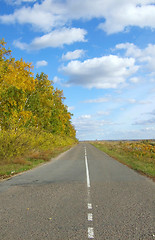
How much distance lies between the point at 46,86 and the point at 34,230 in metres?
23.9

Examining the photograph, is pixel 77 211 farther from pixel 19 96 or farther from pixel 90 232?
pixel 19 96

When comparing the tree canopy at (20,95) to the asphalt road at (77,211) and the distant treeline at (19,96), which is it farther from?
the asphalt road at (77,211)

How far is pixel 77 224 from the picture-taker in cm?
490

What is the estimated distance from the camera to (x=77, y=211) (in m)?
5.84

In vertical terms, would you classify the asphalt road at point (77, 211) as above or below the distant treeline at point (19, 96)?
below

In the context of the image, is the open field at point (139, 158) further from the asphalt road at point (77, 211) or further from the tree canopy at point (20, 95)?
the tree canopy at point (20, 95)

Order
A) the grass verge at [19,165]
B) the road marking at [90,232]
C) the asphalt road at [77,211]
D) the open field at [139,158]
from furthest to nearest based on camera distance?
the open field at [139,158]
the grass verge at [19,165]
the asphalt road at [77,211]
the road marking at [90,232]

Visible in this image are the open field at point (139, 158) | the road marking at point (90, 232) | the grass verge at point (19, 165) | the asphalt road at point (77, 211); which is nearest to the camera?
the road marking at point (90, 232)

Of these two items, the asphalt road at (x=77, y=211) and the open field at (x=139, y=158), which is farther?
the open field at (x=139, y=158)

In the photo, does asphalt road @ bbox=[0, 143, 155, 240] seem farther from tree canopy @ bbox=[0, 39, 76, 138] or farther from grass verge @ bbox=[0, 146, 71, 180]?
tree canopy @ bbox=[0, 39, 76, 138]

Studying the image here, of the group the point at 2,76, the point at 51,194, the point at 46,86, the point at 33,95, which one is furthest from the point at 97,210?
the point at 46,86

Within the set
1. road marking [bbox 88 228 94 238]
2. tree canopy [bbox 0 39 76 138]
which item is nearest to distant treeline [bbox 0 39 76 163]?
tree canopy [bbox 0 39 76 138]

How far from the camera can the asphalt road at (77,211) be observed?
4426 mm

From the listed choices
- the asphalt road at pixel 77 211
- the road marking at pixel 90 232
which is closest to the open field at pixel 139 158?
the asphalt road at pixel 77 211
